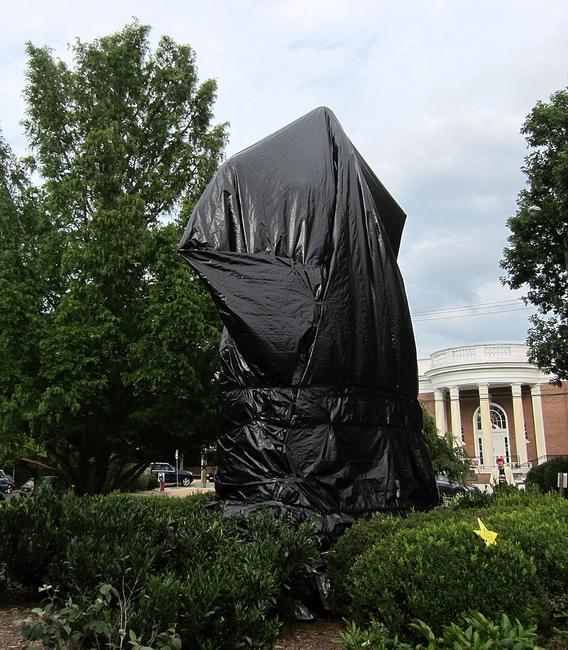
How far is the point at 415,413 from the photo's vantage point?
6805 mm

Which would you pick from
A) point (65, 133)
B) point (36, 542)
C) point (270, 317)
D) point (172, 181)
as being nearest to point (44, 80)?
point (65, 133)

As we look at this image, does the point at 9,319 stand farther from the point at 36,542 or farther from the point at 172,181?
the point at 36,542

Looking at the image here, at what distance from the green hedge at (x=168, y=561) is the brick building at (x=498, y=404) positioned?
3387cm

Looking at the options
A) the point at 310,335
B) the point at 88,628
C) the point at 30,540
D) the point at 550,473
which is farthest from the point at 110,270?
the point at 550,473

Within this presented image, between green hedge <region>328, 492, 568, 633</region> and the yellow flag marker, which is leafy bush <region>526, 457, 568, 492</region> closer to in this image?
green hedge <region>328, 492, 568, 633</region>

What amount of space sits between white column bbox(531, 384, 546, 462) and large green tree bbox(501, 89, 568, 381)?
23.0 m

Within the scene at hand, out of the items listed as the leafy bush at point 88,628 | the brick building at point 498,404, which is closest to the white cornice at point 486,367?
the brick building at point 498,404

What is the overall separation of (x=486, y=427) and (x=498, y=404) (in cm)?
335

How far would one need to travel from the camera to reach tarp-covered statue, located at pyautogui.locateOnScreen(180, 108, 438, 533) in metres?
5.59

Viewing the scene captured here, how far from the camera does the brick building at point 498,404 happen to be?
37281 millimetres

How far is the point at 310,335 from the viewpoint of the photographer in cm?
582

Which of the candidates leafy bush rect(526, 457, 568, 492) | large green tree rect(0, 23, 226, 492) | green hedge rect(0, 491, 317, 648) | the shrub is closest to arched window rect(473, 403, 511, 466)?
leafy bush rect(526, 457, 568, 492)

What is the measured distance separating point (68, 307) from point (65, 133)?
18.2 ft

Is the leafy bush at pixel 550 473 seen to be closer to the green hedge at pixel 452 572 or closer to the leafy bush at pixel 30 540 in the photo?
the green hedge at pixel 452 572
